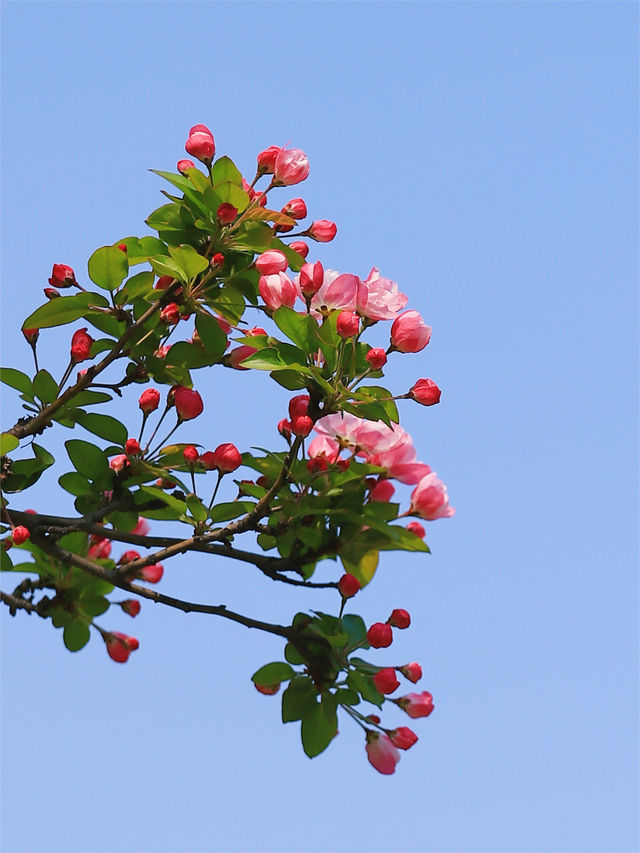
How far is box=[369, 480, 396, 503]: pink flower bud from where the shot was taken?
2236mm

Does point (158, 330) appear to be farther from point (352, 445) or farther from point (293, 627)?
point (293, 627)

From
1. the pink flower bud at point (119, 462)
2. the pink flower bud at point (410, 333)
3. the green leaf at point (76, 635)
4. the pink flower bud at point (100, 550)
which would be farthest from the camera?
the pink flower bud at point (100, 550)

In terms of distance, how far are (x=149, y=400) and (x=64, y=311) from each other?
26 cm

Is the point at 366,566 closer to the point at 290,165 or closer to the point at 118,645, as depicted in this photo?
the point at 290,165

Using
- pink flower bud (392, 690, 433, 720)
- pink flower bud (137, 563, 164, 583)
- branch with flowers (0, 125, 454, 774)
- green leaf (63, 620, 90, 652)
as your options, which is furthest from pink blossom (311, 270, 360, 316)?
green leaf (63, 620, 90, 652)

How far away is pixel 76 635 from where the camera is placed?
9.56 feet

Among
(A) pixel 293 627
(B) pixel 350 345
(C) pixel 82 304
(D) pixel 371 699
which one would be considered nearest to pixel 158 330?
(C) pixel 82 304

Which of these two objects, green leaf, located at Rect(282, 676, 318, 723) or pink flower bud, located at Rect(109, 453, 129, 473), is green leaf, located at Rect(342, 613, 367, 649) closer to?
green leaf, located at Rect(282, 676, 318, 723)

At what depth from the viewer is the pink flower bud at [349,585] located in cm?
225

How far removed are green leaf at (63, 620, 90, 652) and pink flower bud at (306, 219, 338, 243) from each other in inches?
48.2

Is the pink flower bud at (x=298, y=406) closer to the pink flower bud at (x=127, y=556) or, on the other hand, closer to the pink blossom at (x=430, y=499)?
the pink blossom at (x=430, y=499)

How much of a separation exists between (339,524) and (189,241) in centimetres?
69

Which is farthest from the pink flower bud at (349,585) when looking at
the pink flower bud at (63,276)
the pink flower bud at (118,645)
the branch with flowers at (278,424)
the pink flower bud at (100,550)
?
the pink flower bud at (100,550)

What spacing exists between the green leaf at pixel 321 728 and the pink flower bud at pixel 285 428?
1.84 ft
